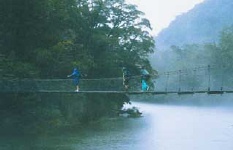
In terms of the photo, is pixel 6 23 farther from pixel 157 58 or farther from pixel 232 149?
pixel 157 58

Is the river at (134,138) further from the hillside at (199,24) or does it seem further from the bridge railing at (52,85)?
the hillside at (199,24)

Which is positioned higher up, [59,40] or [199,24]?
[199,24]

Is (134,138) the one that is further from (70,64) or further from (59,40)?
(59,40)

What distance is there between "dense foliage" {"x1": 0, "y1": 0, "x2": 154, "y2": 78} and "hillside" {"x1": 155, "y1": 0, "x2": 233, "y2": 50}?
77214mm

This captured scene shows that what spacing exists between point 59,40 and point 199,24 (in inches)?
4345

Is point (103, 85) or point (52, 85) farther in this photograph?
point (103, 85)

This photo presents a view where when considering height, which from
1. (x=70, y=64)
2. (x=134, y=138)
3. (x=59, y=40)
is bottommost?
(x=134, y=138)

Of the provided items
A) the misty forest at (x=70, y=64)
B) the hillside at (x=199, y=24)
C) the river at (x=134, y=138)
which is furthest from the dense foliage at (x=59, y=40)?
the hillside at (x=199, y=24)

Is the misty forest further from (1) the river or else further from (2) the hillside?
(2) the hillside

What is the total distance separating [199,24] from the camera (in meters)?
133

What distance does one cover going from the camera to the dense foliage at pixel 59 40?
2380 cm

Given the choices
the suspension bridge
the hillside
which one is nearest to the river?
the suspension bridge

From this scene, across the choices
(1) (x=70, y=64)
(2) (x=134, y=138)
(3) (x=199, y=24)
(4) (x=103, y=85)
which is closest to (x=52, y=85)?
(1) (x=70, y=64)

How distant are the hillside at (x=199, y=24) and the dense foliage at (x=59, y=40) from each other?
7721 centimetres
